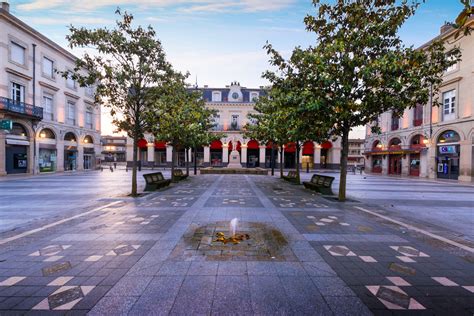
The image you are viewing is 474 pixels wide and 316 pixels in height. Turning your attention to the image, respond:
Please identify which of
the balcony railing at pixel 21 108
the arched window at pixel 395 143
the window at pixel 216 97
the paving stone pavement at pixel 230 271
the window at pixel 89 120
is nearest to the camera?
the paving stone pavement at pixel 230 271

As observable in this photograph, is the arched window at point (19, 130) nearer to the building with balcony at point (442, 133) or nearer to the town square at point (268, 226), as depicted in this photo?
the town square at point (268, 226)

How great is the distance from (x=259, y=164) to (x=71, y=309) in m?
44.8

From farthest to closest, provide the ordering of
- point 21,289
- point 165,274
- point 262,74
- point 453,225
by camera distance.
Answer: point 262,74, point 453,225, point 165,274, point 21,289

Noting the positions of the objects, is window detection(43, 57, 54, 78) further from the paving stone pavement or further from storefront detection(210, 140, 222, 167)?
the paving stone pavement

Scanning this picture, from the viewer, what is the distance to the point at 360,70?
938 centimetres

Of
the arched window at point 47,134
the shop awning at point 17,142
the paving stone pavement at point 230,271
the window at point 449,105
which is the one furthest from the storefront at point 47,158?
the window at point 449,105

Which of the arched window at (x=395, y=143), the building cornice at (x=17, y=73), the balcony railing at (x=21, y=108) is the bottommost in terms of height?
the arched window at (x=395, y=143)

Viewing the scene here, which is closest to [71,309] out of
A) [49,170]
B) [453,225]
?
[453,225]

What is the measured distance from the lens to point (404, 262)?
4.65 meters

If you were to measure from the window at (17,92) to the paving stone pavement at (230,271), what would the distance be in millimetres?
27645

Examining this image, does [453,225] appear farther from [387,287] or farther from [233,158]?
[233,158]

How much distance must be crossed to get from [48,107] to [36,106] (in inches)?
121

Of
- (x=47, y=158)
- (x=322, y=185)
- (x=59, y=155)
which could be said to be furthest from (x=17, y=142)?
(x=322, y=185)

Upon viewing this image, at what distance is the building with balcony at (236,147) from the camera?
153 ft
